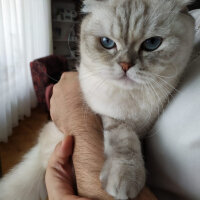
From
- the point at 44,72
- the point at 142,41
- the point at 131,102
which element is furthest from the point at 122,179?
the point at 44,72

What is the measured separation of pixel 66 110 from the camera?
94 centimetres

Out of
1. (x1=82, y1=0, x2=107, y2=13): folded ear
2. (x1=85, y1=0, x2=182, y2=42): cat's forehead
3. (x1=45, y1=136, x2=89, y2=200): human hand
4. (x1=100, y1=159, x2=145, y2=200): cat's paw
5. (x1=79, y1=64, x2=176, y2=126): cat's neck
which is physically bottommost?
(x1=45, y1=136, x2=89, y2=200): human hand

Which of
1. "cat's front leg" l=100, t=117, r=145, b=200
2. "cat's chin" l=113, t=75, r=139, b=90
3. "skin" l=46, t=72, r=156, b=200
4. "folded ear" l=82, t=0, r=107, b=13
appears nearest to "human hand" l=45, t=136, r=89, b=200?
"skin" l=46, t=72, r=156, b=200

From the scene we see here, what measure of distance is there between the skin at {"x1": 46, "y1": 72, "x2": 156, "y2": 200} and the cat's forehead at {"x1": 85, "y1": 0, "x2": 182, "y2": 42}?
0.35 m

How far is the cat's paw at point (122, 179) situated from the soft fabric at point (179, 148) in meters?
0.08

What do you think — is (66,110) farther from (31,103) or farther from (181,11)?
(31,103)

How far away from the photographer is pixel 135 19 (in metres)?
0.73

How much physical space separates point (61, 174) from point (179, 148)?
1.62 ft

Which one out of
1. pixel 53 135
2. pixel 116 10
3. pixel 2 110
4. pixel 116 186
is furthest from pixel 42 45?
pixel 116 186

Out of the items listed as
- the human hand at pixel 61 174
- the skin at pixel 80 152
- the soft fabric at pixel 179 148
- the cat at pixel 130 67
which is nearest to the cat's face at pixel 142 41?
the cat at pixel 130 67

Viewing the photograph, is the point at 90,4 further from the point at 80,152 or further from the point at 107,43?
the point at 80,152

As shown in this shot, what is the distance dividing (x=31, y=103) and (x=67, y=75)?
2221mm

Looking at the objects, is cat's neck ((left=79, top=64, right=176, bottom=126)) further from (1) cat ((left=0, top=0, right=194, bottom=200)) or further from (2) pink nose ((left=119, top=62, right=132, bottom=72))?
(2) pink nose ((left=119, top=62, right=132, bottom=72))

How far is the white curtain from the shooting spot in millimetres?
2391
